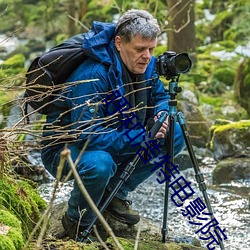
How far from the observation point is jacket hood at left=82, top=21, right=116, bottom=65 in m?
3.42

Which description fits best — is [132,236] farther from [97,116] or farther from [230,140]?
[230,140]

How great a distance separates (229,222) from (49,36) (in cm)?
1136

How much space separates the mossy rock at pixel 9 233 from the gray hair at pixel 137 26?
122cm

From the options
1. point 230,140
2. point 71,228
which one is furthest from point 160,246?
point 230,140

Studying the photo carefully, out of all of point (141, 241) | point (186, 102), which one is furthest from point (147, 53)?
point (186, 102)

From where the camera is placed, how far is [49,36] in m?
15.6

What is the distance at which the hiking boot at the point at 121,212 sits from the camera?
150 inches

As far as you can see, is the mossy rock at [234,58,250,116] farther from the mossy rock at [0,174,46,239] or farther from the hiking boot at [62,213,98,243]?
the mossy rock at [0,174,46,239]

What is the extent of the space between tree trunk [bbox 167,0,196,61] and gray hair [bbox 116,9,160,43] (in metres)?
6.81

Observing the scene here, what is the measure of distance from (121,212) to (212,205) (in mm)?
1901

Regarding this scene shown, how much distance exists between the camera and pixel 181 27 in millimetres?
10344

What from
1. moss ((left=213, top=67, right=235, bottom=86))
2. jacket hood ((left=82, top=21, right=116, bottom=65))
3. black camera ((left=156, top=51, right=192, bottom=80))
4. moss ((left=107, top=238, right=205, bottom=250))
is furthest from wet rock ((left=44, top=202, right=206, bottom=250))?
moss ((left=213, top=67, right=235, bottom=86))

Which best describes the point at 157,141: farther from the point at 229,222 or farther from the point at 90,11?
the point at 90,11

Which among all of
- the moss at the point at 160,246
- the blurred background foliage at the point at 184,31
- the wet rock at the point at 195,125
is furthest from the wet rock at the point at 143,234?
the blurred background foliage at the point at 184,31
